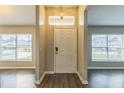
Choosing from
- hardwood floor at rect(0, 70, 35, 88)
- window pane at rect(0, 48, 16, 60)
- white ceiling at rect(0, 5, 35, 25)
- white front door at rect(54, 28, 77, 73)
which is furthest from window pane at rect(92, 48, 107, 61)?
window pane at rect(0, 48, 16, 60)

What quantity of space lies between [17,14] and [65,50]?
2.54m

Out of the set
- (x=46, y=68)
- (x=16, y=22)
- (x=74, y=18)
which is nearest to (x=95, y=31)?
(x=74, y=18)

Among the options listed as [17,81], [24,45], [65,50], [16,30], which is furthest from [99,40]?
[17,81]

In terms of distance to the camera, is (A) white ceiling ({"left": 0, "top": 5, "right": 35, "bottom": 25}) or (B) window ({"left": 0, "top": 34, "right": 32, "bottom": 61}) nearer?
(A) white ceiling ({"left": 0, "top": 5, "right": 35, "bottom": 25})

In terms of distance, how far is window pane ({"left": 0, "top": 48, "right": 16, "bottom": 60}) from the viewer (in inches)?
367

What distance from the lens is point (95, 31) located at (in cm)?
924

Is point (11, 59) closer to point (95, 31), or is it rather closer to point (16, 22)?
point (16, 22)

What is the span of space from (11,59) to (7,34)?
1.28 meters

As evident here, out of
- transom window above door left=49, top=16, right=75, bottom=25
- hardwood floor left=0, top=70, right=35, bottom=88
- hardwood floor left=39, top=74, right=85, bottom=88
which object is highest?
transom window above door left=49, top=16, right=75, bottom=25

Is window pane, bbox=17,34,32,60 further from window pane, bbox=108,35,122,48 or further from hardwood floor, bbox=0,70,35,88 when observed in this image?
window pane, bbox=108,35,122,48

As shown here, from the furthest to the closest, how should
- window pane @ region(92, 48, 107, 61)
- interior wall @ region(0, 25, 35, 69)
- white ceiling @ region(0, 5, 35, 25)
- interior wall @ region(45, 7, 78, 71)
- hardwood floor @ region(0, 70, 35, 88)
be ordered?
window pane @ region(92, 48, 107, 61) < interior wall @ region(0, 25, 35, 69) < interior wall @ region(45, 7, 78, 71) < white ceiling @ region(0, 5, 35, 25) < hardwood floor @ region(0, 70, 35, 88)

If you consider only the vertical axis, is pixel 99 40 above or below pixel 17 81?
above

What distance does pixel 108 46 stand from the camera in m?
9.41

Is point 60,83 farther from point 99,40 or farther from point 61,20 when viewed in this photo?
point 99,40
